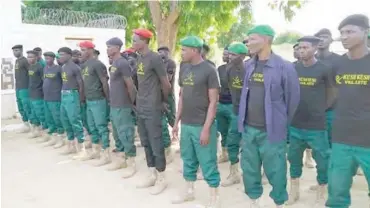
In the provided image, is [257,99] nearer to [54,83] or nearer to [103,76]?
[103,76]

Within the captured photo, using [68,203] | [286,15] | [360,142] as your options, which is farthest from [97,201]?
[286,15]

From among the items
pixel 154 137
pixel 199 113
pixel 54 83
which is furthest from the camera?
pixel 54 83

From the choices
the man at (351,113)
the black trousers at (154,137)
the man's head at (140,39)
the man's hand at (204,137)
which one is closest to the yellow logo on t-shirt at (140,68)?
the man's head at (140,39)

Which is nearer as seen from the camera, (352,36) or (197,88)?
(352,36)

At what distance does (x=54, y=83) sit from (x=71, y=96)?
749 millimetres

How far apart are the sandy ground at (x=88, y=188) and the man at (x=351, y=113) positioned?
120 cm

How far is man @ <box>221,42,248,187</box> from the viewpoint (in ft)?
16.3

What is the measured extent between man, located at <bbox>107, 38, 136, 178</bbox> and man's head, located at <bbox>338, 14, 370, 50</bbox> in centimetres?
298

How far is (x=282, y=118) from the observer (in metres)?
3.41

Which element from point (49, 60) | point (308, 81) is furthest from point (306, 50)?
point (49, 60)

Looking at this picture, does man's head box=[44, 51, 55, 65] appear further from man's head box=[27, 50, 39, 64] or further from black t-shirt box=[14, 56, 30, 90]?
black t-shirt box=[14, 56, 30, 90]

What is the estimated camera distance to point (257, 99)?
11.5ft

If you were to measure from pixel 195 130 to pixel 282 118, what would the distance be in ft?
3.33

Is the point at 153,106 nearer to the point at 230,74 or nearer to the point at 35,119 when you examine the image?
the point at 230,74
